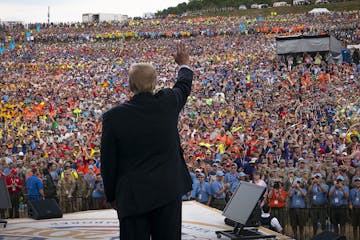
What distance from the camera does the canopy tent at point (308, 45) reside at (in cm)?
3306

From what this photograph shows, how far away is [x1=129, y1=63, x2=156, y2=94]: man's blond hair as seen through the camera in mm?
4270

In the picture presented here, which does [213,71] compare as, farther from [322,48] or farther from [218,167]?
[218,167]

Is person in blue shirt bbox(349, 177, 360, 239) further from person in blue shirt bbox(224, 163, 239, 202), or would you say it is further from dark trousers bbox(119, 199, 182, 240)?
dark trousers bbox(119, 199, 182, 240)

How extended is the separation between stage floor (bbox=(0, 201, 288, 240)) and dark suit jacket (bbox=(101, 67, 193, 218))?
2964 mm

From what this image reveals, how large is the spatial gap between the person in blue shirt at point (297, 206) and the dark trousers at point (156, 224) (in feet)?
25.1

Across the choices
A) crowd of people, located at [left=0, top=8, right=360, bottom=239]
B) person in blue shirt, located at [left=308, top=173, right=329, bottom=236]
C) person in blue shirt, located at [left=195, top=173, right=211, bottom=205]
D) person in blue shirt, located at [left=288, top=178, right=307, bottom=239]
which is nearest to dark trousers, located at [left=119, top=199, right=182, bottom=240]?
crowd of people, located at [left=0, top=8, right=360, bottom=239]

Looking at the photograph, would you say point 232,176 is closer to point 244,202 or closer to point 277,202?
point 277,202

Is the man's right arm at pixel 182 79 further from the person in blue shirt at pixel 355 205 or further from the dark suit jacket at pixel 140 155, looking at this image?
the person in blue shirt at pixel 355 205

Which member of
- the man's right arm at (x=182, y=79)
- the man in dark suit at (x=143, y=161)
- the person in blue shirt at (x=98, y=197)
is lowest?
the person in blue shirt at (x=98, y=197)

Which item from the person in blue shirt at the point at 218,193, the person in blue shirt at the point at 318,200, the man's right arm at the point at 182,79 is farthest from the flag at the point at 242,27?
the man's right arm at the point at 182,79

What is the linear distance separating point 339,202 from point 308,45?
22589mm

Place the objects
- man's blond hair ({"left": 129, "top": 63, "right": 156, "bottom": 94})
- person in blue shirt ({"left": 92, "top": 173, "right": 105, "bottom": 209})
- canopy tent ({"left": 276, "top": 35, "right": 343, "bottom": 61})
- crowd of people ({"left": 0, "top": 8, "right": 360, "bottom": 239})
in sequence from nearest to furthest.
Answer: man's blond hair ({"left": 129, "top": 63, "right": 156, "bottom": 94})
crowd of people ({"left": 0, "top": 8, "right": 360, "bottom": 239})
person in blue shirt ({"left": 92, "top": 173, "right": 105, "bottom": 209})
canopy tent ({"left": 276, "top": 35, "right": 343, "bottom": 61})

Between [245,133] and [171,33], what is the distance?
4239 cm

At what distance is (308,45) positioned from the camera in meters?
33.3
